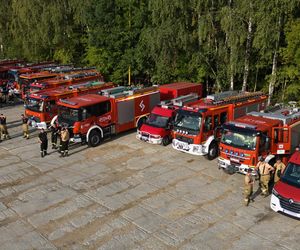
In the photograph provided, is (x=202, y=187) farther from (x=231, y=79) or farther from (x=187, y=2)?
(x=187, y=2)

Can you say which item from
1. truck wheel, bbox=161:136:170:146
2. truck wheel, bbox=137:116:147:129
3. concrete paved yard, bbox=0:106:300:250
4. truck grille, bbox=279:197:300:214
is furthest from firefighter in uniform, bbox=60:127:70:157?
truck grille, bbox=279:197:300:214

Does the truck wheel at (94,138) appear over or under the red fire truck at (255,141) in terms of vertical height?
under

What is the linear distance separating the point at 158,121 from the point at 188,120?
8.13ft

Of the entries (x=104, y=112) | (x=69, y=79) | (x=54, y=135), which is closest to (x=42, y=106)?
(x=54, y=135)

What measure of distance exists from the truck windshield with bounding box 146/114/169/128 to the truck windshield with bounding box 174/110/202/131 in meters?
1.44

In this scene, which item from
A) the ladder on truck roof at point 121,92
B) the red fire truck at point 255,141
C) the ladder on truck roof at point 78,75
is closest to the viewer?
the red fire truck at point 255,141

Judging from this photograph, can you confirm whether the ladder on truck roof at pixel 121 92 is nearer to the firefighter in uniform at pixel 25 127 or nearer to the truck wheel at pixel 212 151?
the firefighter in uniform at pixel 25 127

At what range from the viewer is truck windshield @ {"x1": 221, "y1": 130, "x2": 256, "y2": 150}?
15341 millimetres

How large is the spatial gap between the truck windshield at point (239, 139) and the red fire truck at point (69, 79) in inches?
606

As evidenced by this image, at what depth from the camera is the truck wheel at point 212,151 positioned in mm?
18156

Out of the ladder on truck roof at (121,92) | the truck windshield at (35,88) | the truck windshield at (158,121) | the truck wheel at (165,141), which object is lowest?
the truck wheel at (165,141)

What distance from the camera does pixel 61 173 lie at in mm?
17156

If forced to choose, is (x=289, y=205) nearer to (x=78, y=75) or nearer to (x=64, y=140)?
(x=64, y=140)

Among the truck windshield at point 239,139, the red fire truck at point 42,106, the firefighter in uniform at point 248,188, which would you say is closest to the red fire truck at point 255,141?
the truck windshield at point 239,139
